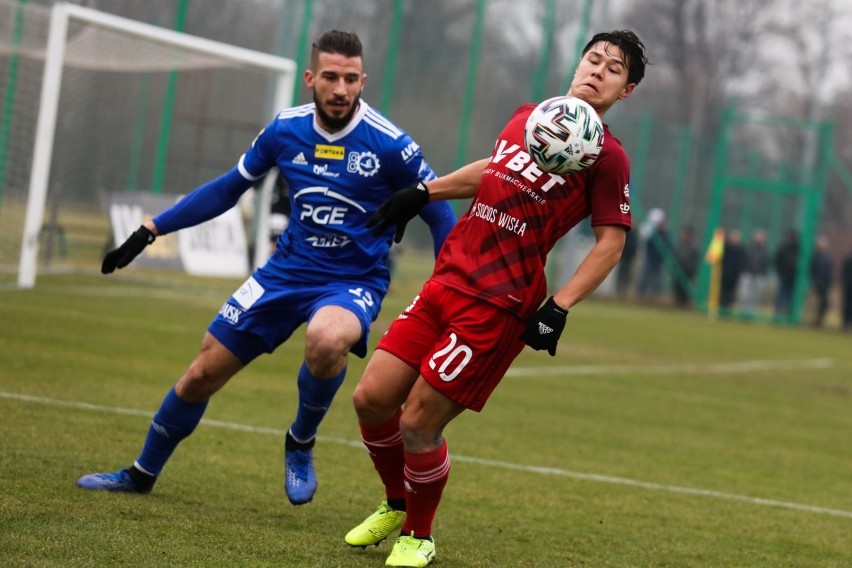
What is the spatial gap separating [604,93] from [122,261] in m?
2.29

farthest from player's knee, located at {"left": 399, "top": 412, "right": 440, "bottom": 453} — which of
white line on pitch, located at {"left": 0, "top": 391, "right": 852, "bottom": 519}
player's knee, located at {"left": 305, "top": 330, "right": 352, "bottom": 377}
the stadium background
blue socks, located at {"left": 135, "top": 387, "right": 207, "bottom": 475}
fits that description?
the stadium background

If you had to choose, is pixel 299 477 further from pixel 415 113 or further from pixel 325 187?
pixel 415 113

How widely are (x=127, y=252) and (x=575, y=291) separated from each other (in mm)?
2096

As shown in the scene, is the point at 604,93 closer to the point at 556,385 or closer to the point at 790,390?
the point at 556,385

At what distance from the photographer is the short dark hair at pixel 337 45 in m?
5.91

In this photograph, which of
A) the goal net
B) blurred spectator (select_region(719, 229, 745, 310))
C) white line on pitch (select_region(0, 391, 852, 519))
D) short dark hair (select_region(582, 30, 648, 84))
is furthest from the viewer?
blurred spectator (select_region(719, 229, 745, 310))

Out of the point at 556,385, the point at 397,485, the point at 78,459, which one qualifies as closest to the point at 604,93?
the point at 397,485

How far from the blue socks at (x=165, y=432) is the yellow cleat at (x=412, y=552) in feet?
4.27

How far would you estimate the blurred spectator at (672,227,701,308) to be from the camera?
107ft

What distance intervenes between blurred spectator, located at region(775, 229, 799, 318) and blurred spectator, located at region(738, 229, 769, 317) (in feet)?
3.18

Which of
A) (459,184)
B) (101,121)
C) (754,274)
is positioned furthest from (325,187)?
(754,274)

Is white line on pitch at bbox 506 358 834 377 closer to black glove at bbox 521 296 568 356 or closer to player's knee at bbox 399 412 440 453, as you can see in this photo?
player's knee at bbox 399 412 440 453

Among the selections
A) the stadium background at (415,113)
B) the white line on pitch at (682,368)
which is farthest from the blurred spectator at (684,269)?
the white line on pitch at (682,368)

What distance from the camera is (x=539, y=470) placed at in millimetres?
8023
